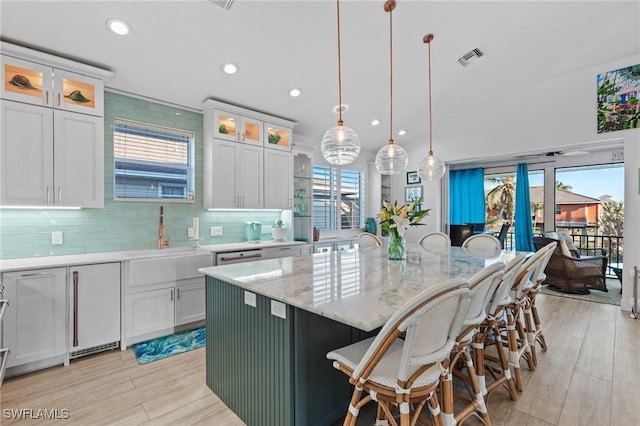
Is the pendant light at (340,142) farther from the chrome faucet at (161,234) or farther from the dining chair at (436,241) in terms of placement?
the chrome faucet at (161,234)

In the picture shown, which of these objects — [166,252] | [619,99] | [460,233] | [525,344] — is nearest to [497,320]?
[525,344]

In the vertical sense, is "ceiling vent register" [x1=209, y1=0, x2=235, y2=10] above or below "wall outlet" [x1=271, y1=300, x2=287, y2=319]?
above

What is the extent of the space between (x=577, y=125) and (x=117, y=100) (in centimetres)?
588

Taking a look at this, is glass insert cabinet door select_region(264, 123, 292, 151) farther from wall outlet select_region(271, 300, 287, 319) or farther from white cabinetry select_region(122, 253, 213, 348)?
wall outlet select_region(271, 300, 287, 319)

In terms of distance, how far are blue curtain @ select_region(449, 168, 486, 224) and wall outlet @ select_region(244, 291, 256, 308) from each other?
6718 mm

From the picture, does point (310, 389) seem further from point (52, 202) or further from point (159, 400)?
point (52, 202)

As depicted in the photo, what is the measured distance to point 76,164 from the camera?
2.77m

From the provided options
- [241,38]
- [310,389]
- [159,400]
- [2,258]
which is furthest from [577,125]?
[2,258]

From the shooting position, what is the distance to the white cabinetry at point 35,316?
2.30 m

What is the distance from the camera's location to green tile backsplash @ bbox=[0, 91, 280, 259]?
9.03 ft

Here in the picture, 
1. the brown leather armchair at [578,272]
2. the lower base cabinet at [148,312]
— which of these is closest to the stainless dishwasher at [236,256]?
the lower base cabinet at [148,312]

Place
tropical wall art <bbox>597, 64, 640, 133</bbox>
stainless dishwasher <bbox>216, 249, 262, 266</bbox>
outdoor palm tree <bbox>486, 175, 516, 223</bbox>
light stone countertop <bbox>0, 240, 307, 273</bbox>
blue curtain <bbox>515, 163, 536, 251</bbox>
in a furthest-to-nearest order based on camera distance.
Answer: outdoor palm tree <bbox>486, 175, 516, 223</bbox>, blue curtain <bbox>515, 163, 536, 251</bbox>, tropical wall art <bbox>597, 64, 640, 133</bbox>, stainless dishwasher <bbox>216, 249, 262, 266</bbox>, light stone countertop <bbox>0, 240, 307, 273</bbox>

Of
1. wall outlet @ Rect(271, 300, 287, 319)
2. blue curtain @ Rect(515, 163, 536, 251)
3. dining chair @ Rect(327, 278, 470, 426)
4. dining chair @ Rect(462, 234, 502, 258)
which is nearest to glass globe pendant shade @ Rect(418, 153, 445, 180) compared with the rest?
dining chair @ Rect(462, 234, 502, 258)

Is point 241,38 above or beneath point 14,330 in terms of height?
above
